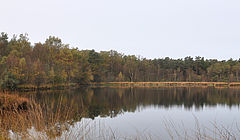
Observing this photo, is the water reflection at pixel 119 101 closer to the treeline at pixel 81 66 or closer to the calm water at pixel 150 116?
the calm water at pixel 150 116

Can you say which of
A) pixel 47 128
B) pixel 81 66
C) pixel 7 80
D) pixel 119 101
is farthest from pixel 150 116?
pixel 81 66

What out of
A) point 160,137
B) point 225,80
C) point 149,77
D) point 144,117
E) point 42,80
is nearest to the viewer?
point 160,137

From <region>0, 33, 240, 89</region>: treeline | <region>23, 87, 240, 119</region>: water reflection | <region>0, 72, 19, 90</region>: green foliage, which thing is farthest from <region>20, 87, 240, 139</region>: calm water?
<region>0, 33, 240, 89</region>: treeline

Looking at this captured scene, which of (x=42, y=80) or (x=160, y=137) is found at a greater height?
(x=42, y=80)

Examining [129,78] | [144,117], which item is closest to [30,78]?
[144,117]

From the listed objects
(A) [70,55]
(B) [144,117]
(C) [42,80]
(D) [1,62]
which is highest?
(A) [70,55]

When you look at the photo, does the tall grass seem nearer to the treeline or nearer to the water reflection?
the water reflection

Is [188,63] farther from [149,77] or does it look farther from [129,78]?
[129,78]

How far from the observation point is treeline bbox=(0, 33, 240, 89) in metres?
31.7

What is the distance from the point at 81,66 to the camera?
49188 millimetres

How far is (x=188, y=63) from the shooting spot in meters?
65.6

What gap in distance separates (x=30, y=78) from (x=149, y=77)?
36.4 meters

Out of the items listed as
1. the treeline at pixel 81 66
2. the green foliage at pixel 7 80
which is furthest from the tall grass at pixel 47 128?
the treeline at pixel 81 66

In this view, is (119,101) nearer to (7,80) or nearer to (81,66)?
(7,80)
